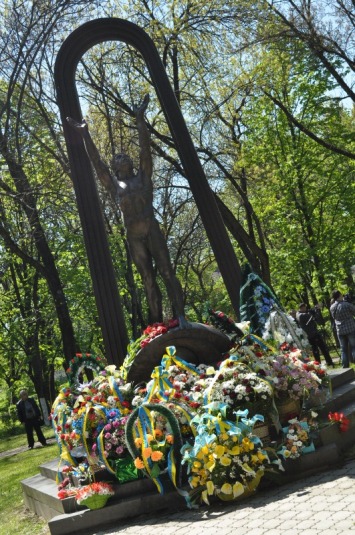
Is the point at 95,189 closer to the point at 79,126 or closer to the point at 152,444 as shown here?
the point at 79,126

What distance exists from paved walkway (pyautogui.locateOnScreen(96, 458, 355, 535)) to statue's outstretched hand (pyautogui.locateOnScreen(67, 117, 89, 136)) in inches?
221

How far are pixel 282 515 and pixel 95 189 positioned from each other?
658 centimetres

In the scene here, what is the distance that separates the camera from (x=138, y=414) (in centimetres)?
763

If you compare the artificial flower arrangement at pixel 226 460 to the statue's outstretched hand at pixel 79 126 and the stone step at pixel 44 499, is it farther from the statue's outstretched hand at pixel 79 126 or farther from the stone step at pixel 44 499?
the statue's outstretched hand at pixel 79 126

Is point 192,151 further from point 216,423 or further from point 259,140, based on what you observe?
point 259,140

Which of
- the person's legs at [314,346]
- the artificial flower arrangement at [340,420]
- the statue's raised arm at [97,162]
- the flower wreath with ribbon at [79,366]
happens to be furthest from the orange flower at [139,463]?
the person's legs at [314,346]

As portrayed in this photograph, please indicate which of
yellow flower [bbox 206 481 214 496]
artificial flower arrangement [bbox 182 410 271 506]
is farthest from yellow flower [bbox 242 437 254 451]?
yellow flower [bbox 206 481 214 496]

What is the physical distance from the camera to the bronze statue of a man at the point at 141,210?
10.6m

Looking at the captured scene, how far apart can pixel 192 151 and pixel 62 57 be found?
2494mm

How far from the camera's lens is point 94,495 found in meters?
7.73

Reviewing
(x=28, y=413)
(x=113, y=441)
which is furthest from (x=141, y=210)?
(x=28, y=413)

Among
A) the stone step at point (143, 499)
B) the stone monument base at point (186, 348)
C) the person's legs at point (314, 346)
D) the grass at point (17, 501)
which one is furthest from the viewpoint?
the person's legs at point (314, 346)

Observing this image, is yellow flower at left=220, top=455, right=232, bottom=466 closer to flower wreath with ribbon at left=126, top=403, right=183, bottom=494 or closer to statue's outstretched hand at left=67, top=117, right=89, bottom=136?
flower wreath with ribbon at left=126, top=403, right=183, bottom=494

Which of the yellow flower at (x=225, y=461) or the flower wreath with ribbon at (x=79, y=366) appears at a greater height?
the flower wreath with ribbon at (x=79, y=366)
